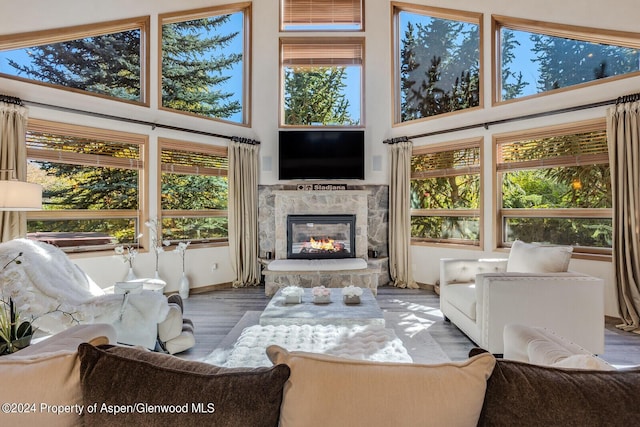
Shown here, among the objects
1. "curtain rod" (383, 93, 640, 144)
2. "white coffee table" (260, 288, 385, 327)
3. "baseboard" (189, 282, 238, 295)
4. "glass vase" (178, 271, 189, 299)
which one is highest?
"curtain rod" (383, 93, 640, 144)

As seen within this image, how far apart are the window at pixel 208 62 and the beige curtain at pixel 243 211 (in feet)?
2.14

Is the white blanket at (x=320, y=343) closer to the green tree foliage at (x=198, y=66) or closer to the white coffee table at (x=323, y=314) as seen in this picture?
the white coffee table at (x=323, y=314)

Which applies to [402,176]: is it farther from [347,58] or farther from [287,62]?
[287,62]

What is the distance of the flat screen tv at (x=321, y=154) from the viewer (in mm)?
5605

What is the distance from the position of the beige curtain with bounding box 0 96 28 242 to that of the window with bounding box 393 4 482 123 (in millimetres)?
5082

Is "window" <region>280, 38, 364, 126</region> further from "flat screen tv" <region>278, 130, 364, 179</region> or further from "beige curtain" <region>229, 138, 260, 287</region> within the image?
"beige curtain" <region>229, 138, 260, 287</region>

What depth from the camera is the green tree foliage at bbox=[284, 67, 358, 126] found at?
19.3ft

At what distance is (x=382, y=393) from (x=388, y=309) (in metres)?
3.63

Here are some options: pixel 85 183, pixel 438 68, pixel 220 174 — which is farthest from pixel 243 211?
pixel 438 68

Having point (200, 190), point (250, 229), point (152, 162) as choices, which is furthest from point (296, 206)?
point (152, 162)

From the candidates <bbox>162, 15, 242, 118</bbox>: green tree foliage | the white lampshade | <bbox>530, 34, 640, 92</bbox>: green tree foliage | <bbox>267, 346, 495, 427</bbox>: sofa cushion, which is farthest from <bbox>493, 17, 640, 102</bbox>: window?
the white lampshade

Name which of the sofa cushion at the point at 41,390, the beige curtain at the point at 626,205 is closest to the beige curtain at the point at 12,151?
the sofa cushion at the point at 41,390

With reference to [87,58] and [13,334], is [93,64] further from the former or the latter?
[13,334]

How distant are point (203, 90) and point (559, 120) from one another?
16.8 ft
